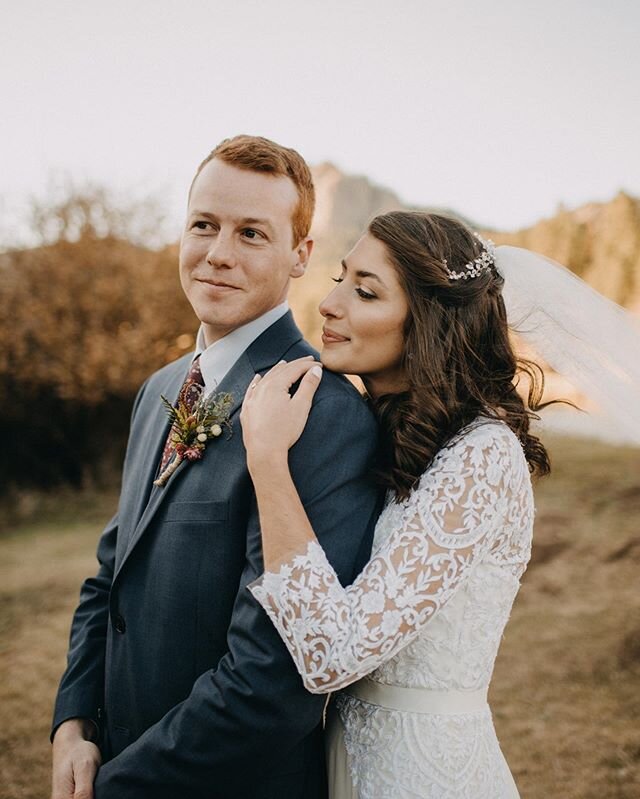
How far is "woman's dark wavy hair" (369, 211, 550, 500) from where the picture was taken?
226 centimetres

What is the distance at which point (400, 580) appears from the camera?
1.94m

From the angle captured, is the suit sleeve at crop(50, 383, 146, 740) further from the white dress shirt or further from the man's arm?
the white dress shirt

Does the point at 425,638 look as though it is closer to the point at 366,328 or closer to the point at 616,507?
the point at 366,328

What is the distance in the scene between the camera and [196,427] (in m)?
2.27

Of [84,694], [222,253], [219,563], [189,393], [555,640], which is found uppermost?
[222,253]

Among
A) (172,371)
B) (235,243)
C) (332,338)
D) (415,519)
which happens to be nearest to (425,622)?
(415,519)

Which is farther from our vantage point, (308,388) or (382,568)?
(308,388)

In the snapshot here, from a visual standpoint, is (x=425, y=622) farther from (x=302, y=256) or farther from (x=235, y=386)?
(x=302, y=256)

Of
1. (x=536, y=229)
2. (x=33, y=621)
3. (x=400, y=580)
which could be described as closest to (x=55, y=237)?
(x=33, y=621)

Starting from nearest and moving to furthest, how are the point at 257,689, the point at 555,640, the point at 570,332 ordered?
the point at 257,689
the point at 570,332
the point at 555,640

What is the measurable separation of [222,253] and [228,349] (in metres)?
0.30

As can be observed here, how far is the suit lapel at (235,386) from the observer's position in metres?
2.25

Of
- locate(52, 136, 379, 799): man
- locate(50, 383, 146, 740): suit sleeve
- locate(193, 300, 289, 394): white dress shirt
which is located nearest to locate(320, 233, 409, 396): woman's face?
Result: locate(52, 136, 379, 799): man

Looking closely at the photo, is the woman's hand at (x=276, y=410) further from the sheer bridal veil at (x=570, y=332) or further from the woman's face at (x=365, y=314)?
the sheer bridal veil at (x=570, y=332)
